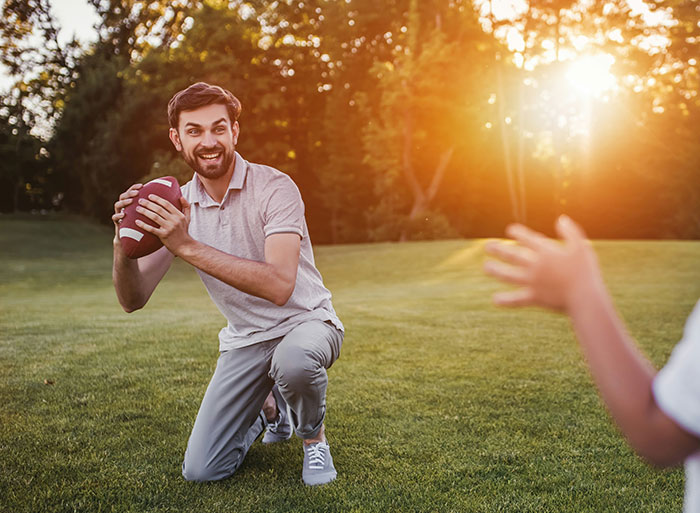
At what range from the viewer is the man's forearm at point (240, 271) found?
2777mm

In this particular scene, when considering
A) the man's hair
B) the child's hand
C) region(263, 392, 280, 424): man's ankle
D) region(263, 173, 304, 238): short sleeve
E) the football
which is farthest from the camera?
region(263, 392, 280, 424): man's ankle

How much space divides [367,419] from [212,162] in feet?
5.99

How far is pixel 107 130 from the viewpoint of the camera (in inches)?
1207

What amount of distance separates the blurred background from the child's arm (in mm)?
28036

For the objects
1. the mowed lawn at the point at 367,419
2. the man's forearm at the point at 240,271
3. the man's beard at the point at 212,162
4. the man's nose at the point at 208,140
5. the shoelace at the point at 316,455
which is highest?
the man's nose at the point at 208,140

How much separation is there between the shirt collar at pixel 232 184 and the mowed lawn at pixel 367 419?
1.33 metres

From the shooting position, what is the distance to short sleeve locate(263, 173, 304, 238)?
3125mm

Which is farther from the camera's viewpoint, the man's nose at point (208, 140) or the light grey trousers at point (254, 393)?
the man's nose at point (208, 140)

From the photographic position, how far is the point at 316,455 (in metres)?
3.10

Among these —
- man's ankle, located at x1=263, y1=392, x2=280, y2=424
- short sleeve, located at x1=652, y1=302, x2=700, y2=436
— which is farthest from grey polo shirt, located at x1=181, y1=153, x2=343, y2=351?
short sleeve, located at x1=652, y1=302, x2=700, y2=436

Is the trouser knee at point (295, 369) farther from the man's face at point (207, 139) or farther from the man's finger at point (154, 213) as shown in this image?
the man's face at point (207, 139)

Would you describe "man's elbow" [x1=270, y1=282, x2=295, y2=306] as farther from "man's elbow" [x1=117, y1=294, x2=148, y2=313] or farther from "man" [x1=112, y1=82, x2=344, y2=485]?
"man's elbow" [x1=117, y1=294, x2=148, y2=313]

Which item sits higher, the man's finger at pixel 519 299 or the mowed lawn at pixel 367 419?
the man's finger at pixel 519 299

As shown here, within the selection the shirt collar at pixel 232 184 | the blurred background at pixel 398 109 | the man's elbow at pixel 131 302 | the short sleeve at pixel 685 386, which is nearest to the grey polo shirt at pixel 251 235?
the shirt collar at pixel 232 184
